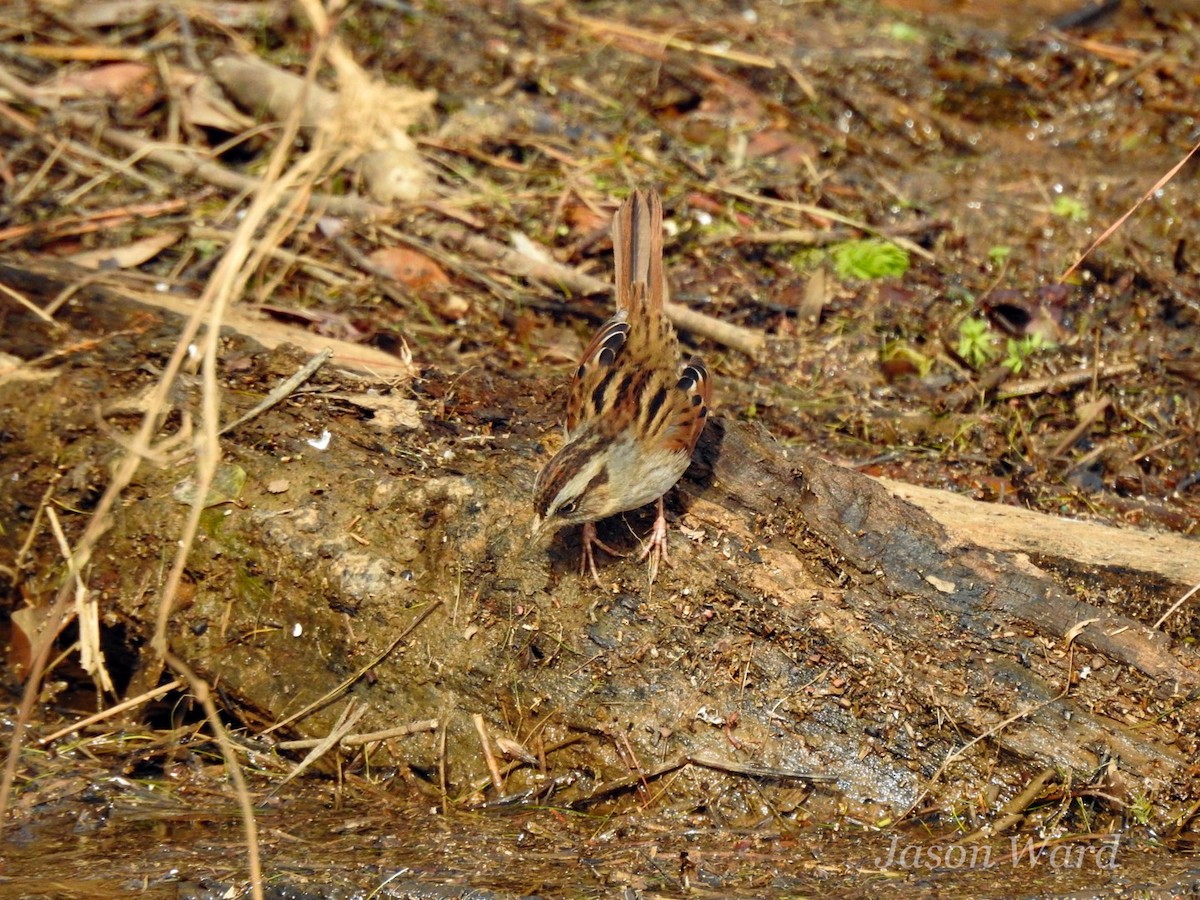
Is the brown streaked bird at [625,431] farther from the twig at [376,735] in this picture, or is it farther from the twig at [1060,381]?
the twig at [1060,381]

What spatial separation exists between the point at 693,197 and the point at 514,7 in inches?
109

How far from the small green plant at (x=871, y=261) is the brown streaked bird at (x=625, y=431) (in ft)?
7.57

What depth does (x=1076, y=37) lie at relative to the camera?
9750mm

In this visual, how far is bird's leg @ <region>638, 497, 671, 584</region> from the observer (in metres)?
4.99

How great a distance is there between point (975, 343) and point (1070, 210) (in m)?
1.52

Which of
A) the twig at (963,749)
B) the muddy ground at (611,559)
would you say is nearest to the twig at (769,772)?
the muddy ground at (611,559)

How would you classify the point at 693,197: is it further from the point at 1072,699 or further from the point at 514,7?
the point at 1072,699

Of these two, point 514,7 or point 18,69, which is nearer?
point 18,69

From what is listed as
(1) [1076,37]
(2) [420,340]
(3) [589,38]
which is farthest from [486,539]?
(1) [1076,37]

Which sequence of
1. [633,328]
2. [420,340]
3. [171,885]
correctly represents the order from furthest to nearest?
1. [420,340]
2. [633,328]
3. [171,885]

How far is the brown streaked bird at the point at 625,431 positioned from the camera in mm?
4723

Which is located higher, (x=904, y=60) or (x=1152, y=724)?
(x=904, y=60)

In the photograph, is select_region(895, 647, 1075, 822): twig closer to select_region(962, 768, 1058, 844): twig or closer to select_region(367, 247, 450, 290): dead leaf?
select_region(962, 768, 1058, 844): twig

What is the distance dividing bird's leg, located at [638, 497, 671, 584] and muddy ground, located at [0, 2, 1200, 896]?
6 centimetres
